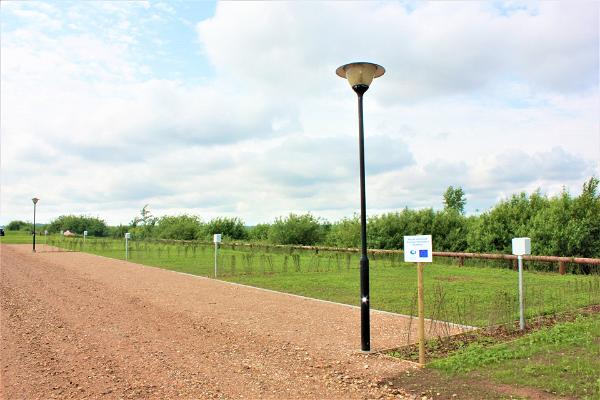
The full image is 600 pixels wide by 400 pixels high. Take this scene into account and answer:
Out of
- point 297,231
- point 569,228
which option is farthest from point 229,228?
point 569,228

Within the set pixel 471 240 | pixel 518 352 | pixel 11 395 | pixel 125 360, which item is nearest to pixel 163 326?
pixel 125 360

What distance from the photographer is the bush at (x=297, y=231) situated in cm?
3225

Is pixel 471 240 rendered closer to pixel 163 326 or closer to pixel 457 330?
pixel 457 330

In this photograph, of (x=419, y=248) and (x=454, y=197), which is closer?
(x=419, y=248)

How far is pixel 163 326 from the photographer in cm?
776

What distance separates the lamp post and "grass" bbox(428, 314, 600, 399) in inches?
37.2

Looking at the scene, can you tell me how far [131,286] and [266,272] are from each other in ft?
16.2

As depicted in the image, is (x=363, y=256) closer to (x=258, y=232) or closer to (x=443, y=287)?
(x=443, y=287)

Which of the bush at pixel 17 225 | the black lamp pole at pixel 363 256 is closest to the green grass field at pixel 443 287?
the black lamp pole at pixel 363 256

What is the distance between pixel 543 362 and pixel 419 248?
5.93 ft

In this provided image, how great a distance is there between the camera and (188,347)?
6.46m

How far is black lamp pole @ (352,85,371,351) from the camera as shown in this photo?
6.19 metres

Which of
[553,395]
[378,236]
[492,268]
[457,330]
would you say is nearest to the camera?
[553,395]

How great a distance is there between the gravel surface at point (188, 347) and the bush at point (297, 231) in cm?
2089
